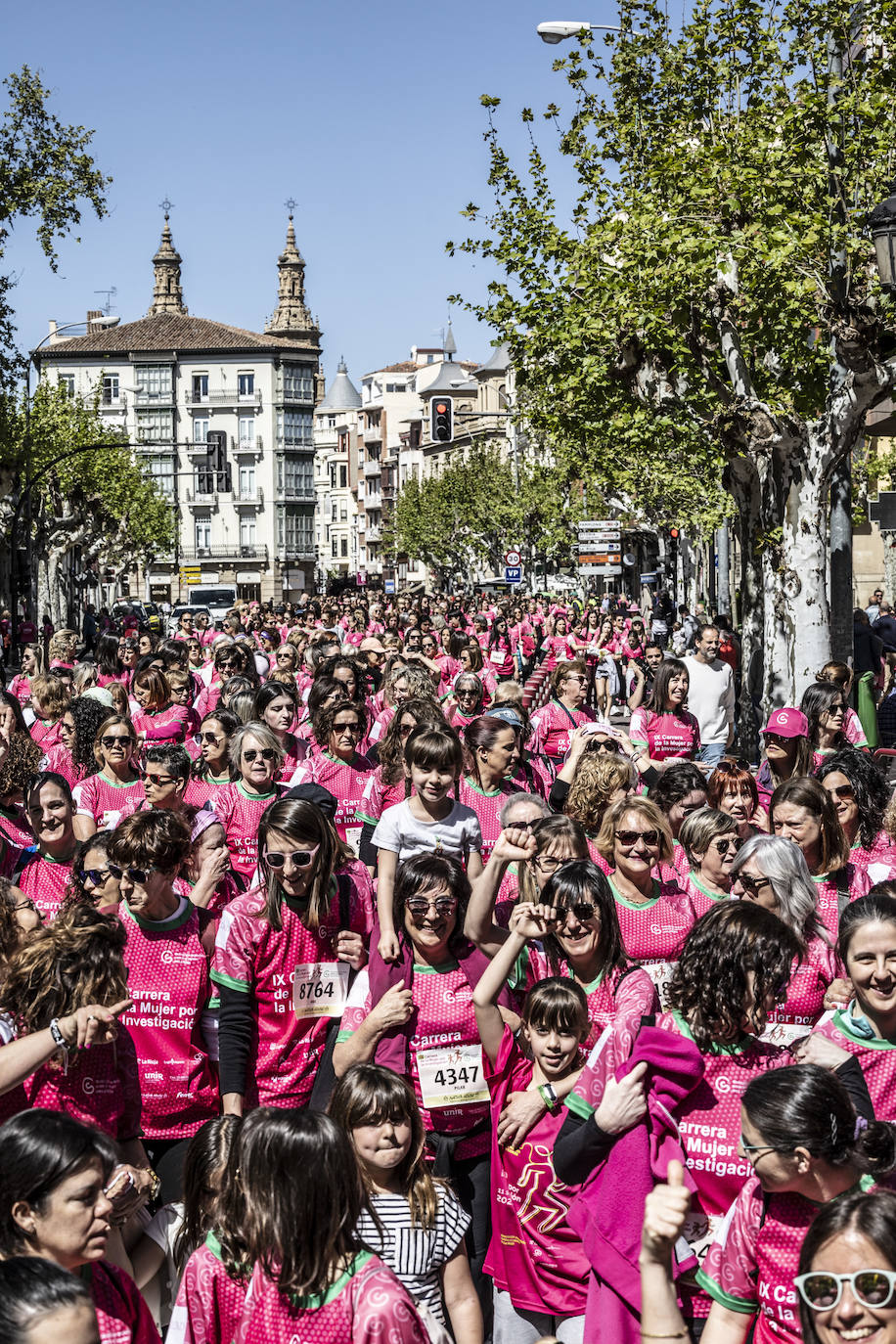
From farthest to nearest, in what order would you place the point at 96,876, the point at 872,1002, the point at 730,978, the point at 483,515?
the point at 483,515
the point at 96,876
the point at 872,1002
the point at 730,978

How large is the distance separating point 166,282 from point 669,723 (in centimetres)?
11756

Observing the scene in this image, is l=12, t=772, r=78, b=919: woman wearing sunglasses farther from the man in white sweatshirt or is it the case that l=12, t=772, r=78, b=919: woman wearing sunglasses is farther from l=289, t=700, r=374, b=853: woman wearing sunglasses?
the man in white sweatshirt

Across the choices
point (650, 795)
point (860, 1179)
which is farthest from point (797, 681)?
point (860, 1179)

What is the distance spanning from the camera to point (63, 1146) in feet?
11.3

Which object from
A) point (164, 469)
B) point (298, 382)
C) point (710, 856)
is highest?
point (298, 382)

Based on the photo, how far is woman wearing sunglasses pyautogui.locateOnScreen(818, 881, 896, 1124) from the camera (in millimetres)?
4423

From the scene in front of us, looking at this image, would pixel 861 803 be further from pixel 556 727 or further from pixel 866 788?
pixel 556 727

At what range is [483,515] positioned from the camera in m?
80.0

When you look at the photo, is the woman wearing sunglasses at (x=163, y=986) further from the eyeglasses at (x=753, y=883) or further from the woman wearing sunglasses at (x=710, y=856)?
the woman wearing sunglasses at (x=710, y=856)

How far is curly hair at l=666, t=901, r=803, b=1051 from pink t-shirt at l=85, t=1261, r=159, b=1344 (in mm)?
1506

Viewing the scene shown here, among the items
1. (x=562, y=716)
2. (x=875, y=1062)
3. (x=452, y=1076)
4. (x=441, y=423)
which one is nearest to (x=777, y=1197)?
(x=875, y=1062)

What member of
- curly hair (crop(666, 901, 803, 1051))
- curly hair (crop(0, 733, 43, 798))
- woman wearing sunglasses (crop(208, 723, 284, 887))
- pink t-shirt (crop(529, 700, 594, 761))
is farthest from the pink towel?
pink t-shirt (crop(529, 700, 594, 761))

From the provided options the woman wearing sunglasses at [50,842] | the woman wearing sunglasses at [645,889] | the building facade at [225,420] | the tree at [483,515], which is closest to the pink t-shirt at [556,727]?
the woman wearing sunglasses at [50,842]

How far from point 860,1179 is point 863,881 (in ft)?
9.95
